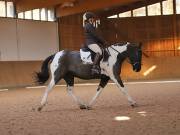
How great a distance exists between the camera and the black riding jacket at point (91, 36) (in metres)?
10.9

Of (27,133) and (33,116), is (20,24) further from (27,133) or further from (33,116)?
(27,133)

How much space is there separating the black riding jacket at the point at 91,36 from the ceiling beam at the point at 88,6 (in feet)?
71.4

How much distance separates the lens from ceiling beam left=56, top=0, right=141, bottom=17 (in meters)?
32.8

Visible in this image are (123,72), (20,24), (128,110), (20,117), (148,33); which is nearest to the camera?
(20,117)

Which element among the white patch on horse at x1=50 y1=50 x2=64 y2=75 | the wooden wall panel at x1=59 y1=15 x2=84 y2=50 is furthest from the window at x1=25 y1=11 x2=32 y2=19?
the white patch on horse at x1=50 y1=50 x2=64 y2=75

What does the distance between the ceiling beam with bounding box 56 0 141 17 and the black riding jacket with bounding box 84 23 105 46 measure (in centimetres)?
2175

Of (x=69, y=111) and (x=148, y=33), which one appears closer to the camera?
(x=69, y=111)

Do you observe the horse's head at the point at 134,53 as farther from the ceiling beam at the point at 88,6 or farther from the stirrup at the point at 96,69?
the ceiling beam at the point at 88,6

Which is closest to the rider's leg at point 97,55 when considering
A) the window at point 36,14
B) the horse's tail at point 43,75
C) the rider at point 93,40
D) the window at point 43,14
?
the rider at point 93,40

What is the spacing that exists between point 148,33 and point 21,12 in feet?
39.8

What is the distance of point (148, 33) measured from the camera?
38562 millimetres

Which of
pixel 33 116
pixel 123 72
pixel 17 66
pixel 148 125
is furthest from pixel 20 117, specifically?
pixel 123 72

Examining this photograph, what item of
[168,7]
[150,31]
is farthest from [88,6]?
[168,7]

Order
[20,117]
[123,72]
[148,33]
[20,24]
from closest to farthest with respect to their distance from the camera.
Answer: [20,117], [20,24], [123,72], [148,33]
